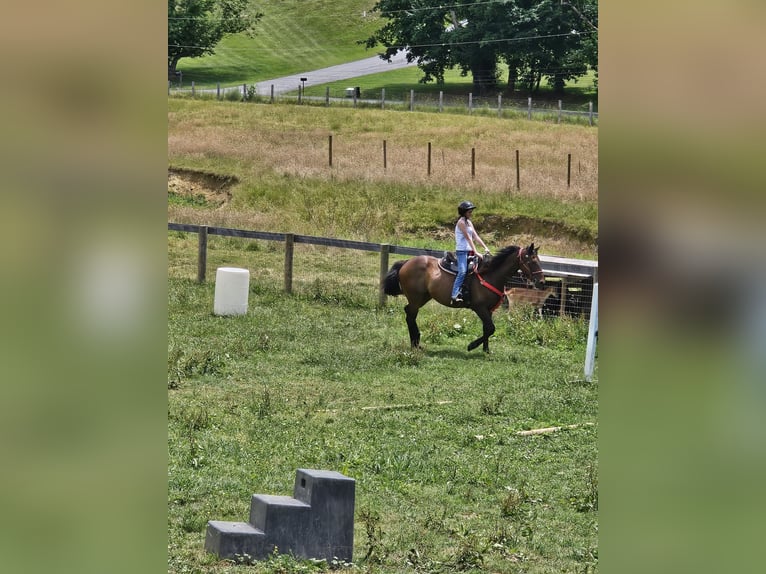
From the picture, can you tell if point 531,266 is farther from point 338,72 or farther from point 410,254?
point 338,72

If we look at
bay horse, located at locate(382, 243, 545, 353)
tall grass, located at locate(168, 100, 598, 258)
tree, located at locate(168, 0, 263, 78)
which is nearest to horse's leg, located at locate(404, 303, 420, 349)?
bay horse, located at locate(382, 243, 545, 353)

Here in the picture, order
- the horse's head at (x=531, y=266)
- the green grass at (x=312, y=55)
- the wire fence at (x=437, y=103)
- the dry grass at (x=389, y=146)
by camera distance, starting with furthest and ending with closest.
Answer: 1. the green grass at (x=312, y=55)
2. the wire fence at (x=437, y=103)
3. the dry grass at (x=389, y=146)
4. the horse's head at (x=531, y=266)

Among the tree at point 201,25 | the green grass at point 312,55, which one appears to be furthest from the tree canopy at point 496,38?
the tree at point 201,25

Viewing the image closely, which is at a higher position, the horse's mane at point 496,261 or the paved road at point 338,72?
the paved road at point 338,72

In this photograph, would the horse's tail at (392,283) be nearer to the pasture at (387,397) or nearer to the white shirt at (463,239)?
the pasture at (387,397)

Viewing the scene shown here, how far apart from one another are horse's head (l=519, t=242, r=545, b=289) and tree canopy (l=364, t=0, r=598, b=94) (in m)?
42.4

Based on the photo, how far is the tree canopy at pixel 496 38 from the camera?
5866 centimetres

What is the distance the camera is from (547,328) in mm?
15625

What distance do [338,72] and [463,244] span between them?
2381 inches

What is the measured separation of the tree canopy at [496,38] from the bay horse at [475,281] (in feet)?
139
